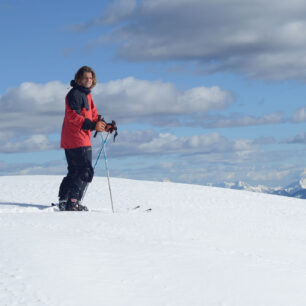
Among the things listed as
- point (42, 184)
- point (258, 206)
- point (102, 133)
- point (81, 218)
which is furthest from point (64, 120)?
point (258, 206)

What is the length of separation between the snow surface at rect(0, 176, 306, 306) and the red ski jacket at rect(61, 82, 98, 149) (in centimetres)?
103

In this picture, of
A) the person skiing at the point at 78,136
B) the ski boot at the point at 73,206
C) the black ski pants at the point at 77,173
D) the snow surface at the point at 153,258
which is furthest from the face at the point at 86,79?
the snow surface at the point at 153,258

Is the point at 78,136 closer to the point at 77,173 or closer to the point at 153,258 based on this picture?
the point at 77,173

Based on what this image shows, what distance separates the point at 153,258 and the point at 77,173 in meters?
3.00

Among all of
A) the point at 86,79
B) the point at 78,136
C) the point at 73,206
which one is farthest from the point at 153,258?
the point at 86,79

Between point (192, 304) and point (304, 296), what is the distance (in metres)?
0.91

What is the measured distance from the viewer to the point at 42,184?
903 centimetres

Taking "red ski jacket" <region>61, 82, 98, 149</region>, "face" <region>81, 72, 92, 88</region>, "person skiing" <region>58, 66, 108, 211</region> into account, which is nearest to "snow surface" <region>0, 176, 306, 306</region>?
"person skiing" <region>58, 66, 108, 211</region>

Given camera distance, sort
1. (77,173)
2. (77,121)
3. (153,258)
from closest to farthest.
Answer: (153,258), (77,121), (77,173)

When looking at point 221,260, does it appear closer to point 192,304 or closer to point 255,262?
point 255,262

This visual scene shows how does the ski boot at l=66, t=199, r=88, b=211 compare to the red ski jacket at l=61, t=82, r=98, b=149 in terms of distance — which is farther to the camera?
the ski boot at l=66, t=199, r=88, b=211

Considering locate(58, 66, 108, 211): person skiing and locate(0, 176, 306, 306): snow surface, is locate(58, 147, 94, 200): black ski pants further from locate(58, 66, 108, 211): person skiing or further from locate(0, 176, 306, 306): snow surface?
locate(0, 176, 306, 306): snow surface

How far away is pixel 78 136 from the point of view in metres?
6.24

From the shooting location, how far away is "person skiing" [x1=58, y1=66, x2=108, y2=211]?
20.3ft
